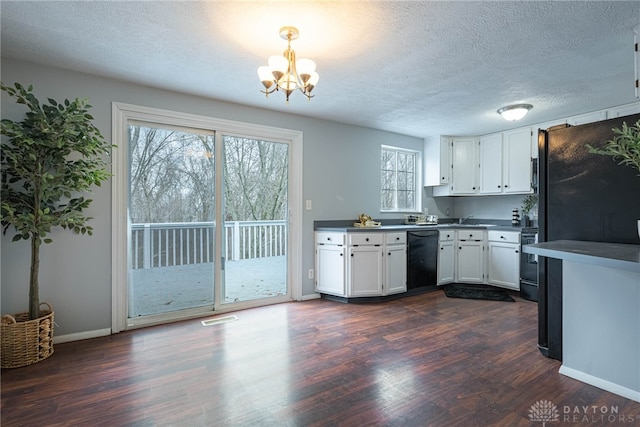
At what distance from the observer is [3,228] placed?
2346mm

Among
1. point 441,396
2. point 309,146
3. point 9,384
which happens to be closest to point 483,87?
point 309,146

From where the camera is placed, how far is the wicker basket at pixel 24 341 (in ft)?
7.15

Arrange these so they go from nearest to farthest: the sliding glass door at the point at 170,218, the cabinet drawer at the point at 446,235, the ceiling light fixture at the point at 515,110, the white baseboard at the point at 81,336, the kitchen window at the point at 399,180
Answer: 1. the white baseboard at the point at 81,336
2. the sliding glass door at the point at 170,218
3. the ceiling light fixture at the point at 515,110
4. the cabinet drawer at the point at 446,235
5. the kitchen window at the point at 399,180

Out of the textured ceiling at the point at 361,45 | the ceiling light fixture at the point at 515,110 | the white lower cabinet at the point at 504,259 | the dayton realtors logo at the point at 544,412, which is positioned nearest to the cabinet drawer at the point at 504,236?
the white lower cabinet at the point at 504,259

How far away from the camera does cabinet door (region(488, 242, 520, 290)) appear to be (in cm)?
409

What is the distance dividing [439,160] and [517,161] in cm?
103

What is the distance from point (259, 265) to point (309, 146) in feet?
5.23

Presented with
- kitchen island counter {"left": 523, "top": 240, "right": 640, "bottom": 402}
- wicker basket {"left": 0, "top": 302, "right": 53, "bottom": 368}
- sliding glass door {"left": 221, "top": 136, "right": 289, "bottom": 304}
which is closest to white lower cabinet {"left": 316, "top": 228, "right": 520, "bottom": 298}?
sliding glass door {"left": 221, "top": 136, "right": 289, "bottom": 304}

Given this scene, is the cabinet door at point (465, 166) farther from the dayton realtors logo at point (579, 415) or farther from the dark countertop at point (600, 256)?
the dayton realtors logo at point (579, 415)

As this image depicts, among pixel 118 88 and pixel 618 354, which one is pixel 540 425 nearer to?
pixel 618 354

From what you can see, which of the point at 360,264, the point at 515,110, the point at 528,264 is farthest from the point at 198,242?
the point at 528,264

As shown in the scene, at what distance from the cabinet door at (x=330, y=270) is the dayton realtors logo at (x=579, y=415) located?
7.31ft

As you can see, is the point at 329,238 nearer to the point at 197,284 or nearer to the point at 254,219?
the point at 254,219

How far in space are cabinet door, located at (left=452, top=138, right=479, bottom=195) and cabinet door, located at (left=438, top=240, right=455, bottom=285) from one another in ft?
3.28
